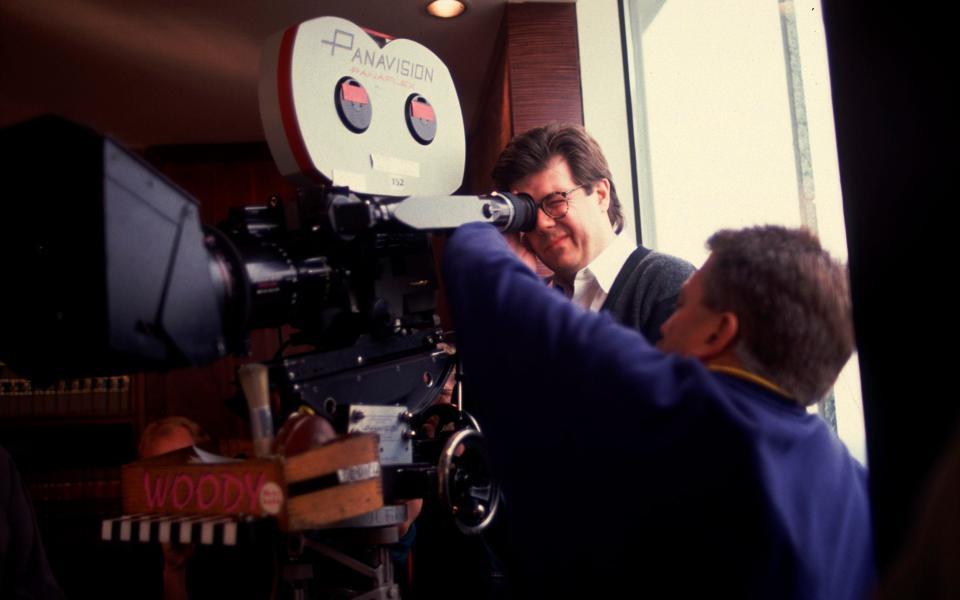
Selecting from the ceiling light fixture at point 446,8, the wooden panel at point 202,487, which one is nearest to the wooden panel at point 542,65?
the ceiling light fixture at point 446,8

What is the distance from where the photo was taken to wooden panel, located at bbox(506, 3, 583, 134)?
2.21 m

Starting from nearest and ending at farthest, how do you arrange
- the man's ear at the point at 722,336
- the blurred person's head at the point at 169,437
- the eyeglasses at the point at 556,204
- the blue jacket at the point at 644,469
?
the blue jacket at the point at 644,469 < the man's ear at the point at 722,336 < the eyeglasses at the point at 556,204 < the blurred person's head at the point at 169,437

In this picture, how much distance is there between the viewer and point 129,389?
10.8ft

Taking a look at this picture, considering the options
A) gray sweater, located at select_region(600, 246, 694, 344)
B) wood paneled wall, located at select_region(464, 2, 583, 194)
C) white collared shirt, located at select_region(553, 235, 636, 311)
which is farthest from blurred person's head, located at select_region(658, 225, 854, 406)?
wood paneled wall, located at select_region(464, 2, 583, 194)

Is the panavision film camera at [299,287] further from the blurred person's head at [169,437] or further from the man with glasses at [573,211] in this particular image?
the blurred person's head at [169,437]

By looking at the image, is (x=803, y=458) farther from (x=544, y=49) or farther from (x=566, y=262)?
(x=544, y=49)

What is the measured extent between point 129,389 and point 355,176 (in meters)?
2.72

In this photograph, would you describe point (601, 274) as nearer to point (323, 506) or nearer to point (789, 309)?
point (789, 309)

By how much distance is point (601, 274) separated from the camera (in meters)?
1.45

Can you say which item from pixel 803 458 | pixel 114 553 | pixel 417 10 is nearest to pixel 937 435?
pixel 803 458

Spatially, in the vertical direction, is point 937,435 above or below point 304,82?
below

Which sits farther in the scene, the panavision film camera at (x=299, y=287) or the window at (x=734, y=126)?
the window at (x=734, y=126)

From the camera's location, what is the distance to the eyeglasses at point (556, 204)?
1.42 m

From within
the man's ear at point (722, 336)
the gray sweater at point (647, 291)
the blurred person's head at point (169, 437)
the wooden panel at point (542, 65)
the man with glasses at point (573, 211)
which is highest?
the wooden panel at point (542, 65)
